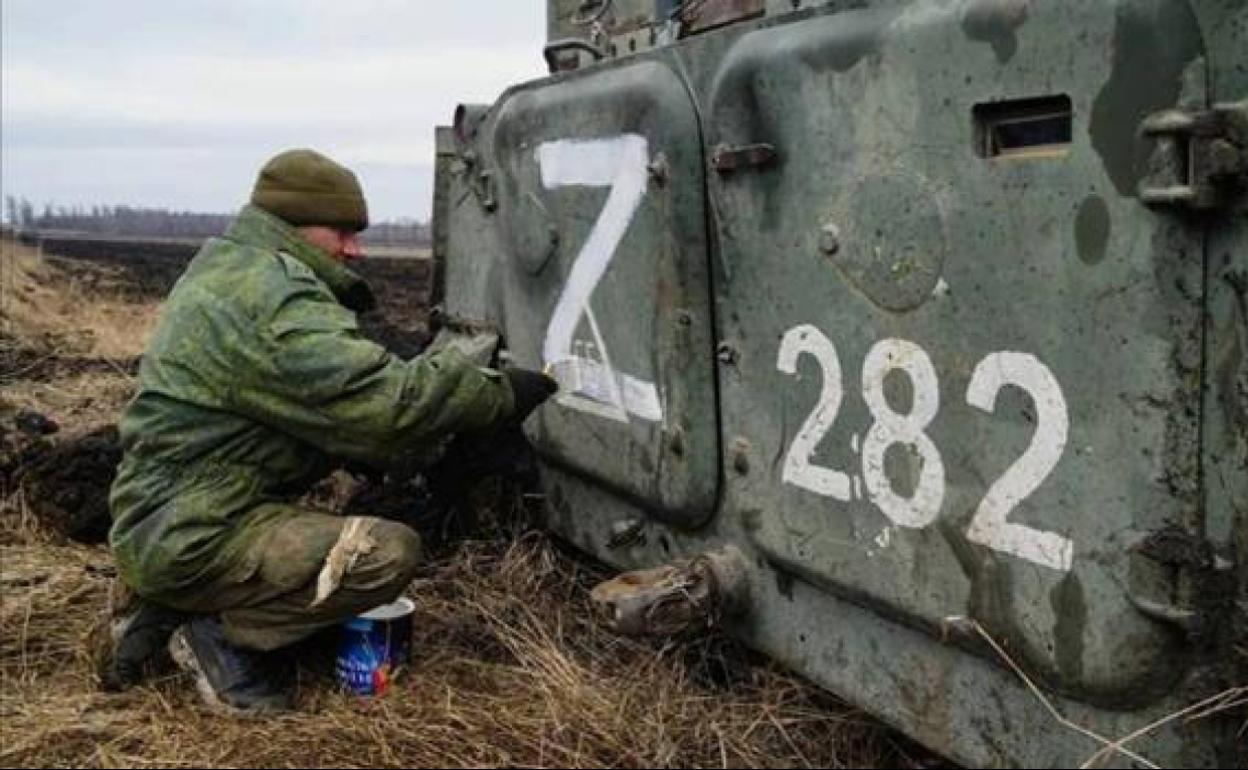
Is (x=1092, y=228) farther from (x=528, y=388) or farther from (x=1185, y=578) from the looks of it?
(x=528, y=388)

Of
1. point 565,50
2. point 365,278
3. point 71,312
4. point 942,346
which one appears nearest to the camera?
point 942,346

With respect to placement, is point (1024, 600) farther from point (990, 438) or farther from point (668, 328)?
point (668, 328)

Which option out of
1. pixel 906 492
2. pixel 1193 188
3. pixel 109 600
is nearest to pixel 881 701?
pixel 906 492

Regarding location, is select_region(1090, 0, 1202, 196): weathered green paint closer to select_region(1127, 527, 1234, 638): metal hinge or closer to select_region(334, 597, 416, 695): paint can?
select_region(1127, 527, 1234, 638): metal hinge

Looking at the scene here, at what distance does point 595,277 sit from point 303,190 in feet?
2.43

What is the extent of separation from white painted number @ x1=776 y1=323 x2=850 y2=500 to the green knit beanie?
4.09 feet

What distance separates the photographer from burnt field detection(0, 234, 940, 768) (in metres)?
3.02

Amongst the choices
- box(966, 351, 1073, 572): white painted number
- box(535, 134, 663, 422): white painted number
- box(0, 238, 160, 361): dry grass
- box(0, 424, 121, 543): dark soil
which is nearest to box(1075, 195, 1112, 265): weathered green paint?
box(966, 351, 1073, 572): white painted number

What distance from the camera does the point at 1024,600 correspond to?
241 cm

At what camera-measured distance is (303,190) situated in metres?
3.57

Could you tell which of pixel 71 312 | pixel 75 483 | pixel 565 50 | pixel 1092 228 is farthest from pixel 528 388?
pixel 71 312

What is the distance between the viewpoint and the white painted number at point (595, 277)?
3441 millimetres

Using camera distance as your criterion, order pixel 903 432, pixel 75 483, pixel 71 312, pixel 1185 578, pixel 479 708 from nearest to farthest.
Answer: pixel 1185 578
pixel 903 432
pixel 479 708
pixel 75 483
pixel 71 312

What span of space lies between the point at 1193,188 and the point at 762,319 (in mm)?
1120
